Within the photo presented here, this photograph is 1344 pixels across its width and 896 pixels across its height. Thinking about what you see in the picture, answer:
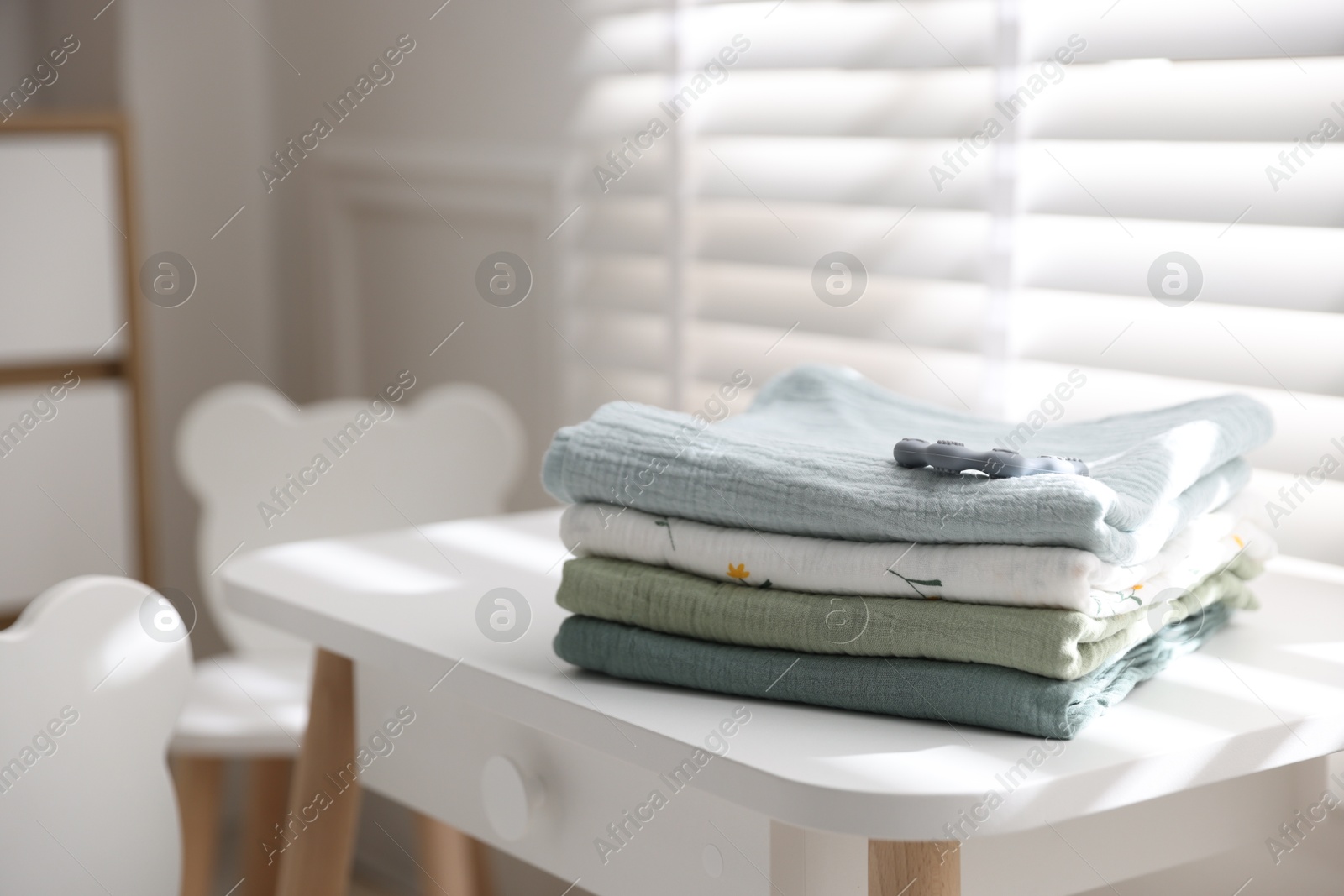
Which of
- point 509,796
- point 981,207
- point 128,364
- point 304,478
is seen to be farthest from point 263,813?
point 981,207

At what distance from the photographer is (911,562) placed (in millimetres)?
676

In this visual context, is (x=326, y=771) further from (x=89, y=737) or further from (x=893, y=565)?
(x=893, y=565)

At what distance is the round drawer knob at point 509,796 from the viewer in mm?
789

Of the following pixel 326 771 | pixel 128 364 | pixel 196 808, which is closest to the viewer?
pixel 326 771

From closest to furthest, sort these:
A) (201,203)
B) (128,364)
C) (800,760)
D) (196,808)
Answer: (800,760)
(196,808)
(128,364)
(201,203)

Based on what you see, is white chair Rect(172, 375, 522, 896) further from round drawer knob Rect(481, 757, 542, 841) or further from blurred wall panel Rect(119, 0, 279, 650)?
round drawer knob Rect(481, 757, 542, 841)

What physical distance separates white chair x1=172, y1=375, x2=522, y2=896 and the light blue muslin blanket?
0.78 meters

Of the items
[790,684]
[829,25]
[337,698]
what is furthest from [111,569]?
[790,684]

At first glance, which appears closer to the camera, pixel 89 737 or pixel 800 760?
pixel 800 760

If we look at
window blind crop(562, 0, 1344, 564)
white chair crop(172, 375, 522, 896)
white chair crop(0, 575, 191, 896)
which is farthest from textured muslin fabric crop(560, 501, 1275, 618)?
white chair crop(172, 375, 522, 896)

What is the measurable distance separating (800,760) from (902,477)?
156mm

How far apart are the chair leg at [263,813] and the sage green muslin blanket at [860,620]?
36.7 inches

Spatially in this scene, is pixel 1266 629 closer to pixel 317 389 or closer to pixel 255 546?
pixel 255 546

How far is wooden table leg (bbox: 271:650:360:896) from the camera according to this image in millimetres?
947
